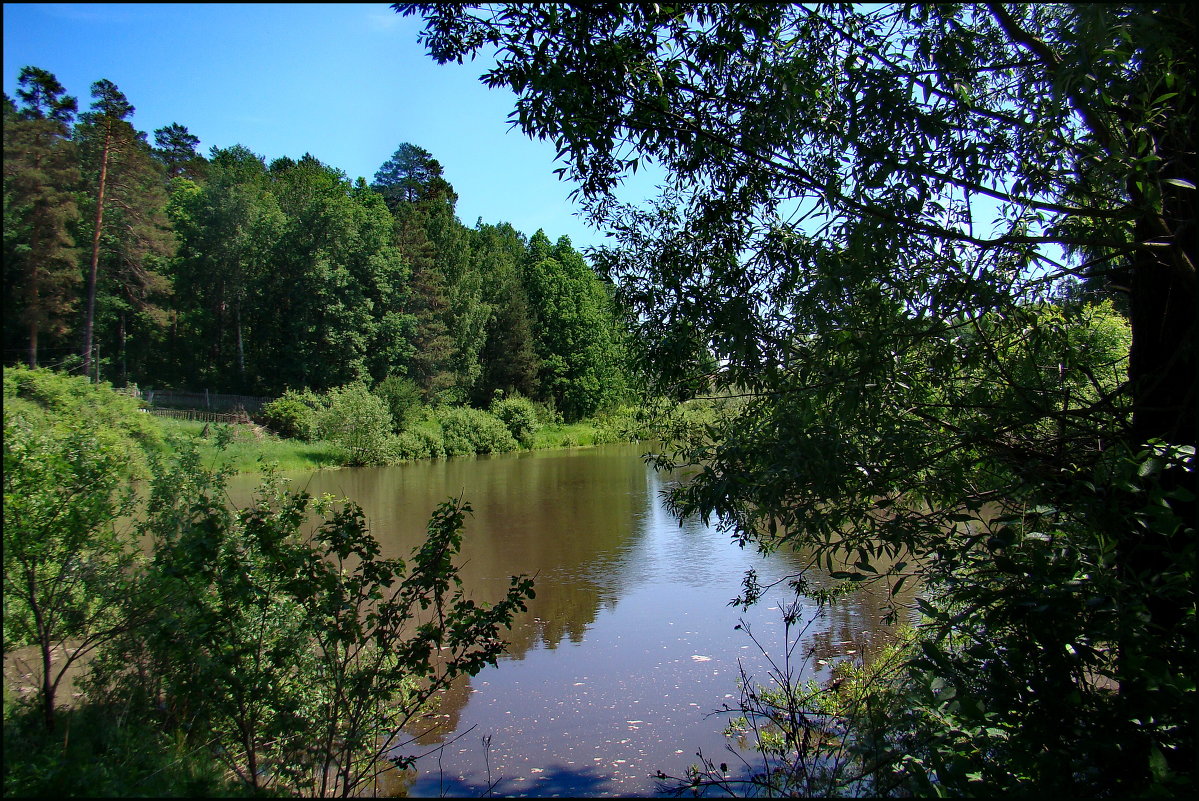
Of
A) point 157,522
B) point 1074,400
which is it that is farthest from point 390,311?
point 1074,400

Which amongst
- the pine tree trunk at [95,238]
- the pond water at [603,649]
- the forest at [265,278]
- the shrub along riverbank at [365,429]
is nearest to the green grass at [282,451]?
the shrub along riverbank at [365,429]

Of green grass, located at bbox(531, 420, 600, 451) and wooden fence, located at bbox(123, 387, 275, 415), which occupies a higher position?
wooden fence, located at bbox(123, 387, 275, 415)

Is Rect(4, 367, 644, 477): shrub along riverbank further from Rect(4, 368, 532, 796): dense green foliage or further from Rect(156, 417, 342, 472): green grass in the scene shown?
Rect(4, 368, 532, 796): dense green foliage

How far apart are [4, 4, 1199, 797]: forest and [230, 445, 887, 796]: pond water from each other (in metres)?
1.03

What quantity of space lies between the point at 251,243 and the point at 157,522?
1207 inches

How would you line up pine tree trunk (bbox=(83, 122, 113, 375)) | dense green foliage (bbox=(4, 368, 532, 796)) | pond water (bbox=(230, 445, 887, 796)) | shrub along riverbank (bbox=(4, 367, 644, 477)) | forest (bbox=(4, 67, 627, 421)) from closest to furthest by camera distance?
1. dense green foliage (bbox=(4, 368, 532, 796))
2. forest (bbox=(4, 67, 627, 421))
3. pond water (bbox=(230, 445, 887, 796))
4. pine tree trunk (bbox=(83, 122, 113, 375))
5. shrub along riverbank (bbox=(4, 367, 644, 477))

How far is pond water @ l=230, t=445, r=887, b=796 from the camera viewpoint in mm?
5871

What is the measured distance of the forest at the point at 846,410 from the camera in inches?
113

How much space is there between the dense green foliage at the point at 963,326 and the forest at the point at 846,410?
0.02 m

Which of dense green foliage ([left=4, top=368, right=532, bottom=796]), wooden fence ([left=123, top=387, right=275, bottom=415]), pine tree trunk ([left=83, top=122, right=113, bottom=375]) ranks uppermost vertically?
pine tree trunk ([left=83, top=122, right=113, bottom=375])

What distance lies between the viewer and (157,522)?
4719 millimetres

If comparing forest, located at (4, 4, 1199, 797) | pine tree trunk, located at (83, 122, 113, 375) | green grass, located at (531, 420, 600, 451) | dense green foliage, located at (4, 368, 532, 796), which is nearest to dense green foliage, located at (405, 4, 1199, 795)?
forest, located at (4, 4, 1199, 797)

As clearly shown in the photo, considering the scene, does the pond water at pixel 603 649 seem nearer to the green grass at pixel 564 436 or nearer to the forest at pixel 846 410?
the forest at pixel 846 410

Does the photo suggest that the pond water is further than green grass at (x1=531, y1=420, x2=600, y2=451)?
No
